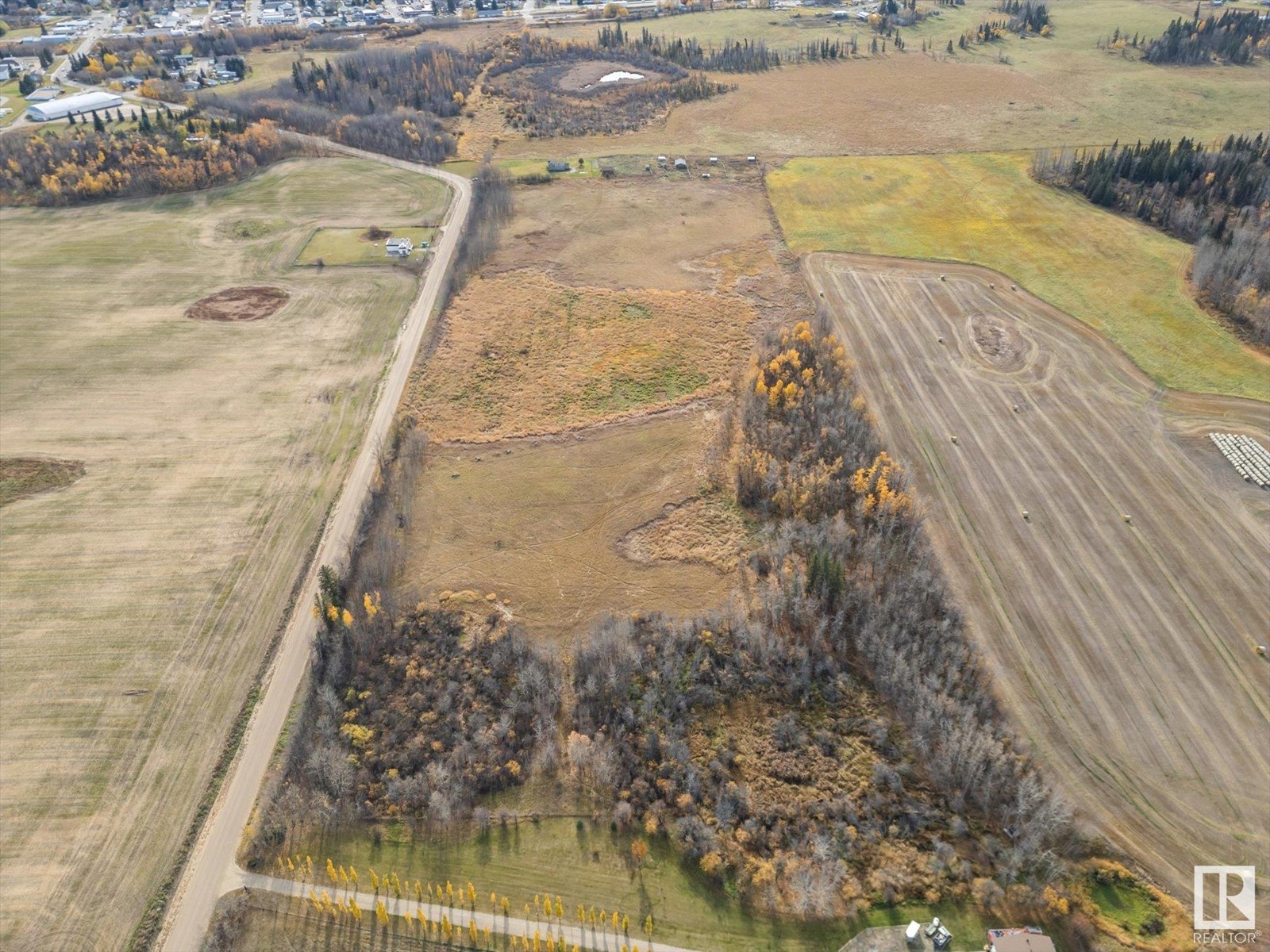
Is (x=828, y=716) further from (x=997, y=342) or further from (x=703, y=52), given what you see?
(x=703, y=52)

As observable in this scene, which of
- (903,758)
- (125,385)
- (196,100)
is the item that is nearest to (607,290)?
(125,385)

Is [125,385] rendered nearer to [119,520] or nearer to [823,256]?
[119,520]

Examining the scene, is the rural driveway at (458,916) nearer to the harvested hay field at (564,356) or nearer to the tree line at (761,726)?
the tree line at (761,726)

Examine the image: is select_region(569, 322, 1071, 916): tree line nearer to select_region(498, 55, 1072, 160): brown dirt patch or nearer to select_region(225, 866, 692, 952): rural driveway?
select_region(225, 866, 692, 952): rural driveway

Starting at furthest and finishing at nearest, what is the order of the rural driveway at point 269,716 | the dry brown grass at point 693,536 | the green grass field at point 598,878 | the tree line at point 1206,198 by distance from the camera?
the tree line at point 1206,198, the dry brown grass at point 693,536, the rural driveway at point 269,716, the green grass field at point 598,878

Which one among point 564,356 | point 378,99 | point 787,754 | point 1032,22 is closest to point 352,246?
point 564,356

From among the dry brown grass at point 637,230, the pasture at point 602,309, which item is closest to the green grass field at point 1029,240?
A: the dry brown grass at point 637,230
